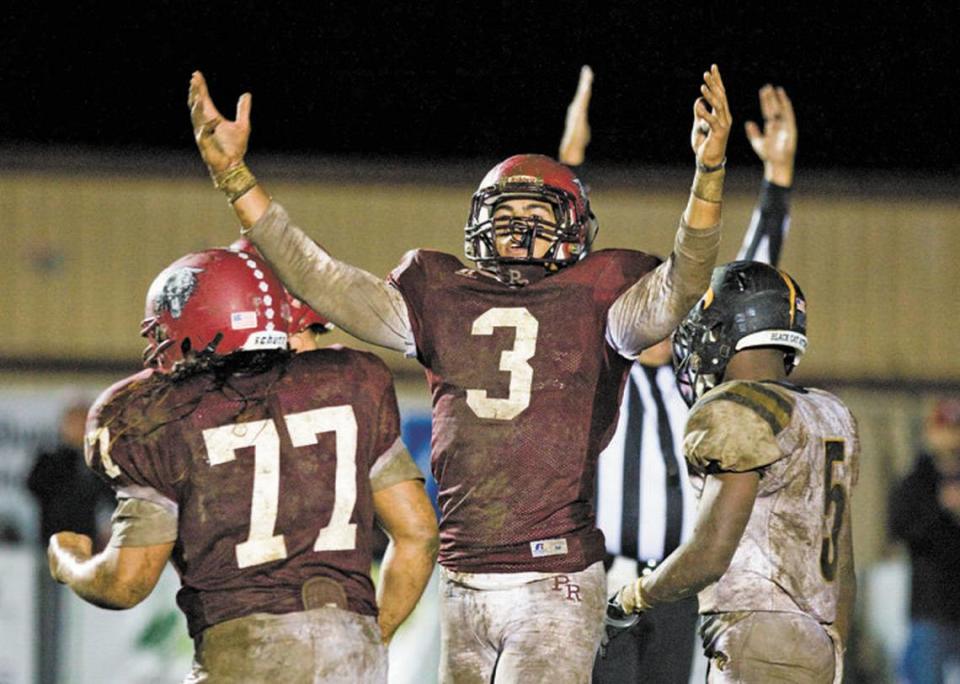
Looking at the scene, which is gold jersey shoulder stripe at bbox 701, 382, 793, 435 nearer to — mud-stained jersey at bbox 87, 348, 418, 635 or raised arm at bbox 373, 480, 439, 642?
raised arm at bbox 373, 480, 439, 642

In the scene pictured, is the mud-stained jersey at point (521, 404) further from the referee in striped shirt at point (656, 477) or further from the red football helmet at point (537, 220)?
the referee in striped shirt at point (656, 477)

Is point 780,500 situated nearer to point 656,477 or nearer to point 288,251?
point 656,477

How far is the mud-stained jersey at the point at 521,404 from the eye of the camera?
436 cm

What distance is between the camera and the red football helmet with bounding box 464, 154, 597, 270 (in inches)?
180

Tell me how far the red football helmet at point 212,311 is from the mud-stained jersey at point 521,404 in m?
0.46

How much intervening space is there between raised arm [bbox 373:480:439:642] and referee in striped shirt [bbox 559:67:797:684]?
3.40 feet

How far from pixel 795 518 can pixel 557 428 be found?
704 mm

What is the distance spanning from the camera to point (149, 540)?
4066 millimetres

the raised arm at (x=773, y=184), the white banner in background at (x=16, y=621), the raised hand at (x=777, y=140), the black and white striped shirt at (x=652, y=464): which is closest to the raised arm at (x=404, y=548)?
the black and white striped shirt at (x=652, y=464)

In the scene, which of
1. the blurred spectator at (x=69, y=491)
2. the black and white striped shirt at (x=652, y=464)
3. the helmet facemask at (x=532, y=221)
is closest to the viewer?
the helmet facemask at (x=532, y=221)

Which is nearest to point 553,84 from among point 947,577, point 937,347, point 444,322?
point 937,347

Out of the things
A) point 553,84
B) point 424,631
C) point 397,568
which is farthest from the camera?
point 553,84

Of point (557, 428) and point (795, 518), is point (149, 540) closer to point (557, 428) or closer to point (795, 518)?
point (557, 428)

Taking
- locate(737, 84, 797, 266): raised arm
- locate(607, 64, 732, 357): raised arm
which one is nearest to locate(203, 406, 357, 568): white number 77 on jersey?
locate(607, 64, 732, 357): raised arm
